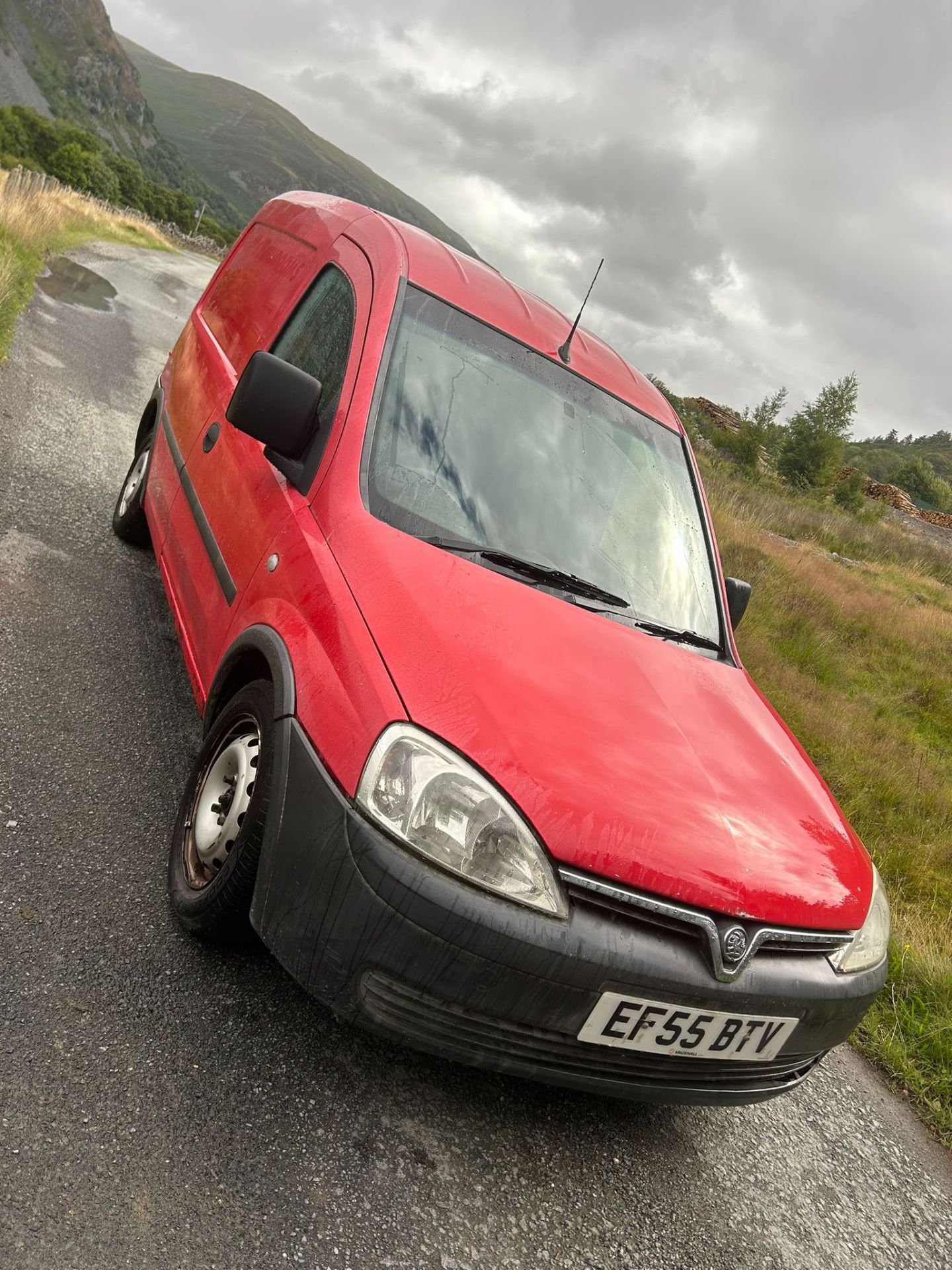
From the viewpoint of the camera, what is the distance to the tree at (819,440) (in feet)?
135

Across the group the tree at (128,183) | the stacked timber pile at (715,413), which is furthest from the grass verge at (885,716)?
the tree at (128,183)

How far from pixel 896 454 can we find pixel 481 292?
8174 cm

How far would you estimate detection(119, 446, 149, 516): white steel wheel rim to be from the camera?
4.79 meters

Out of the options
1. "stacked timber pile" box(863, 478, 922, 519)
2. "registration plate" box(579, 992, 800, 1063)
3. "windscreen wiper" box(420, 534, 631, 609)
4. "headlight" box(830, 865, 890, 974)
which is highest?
"stacked timber pile" box(863, 478, 922, 519)

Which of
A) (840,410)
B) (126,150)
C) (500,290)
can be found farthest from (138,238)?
(126,150)

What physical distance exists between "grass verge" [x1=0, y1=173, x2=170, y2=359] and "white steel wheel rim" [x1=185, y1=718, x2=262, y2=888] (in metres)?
6.45

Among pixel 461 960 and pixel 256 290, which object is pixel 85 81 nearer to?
pixel 256 290

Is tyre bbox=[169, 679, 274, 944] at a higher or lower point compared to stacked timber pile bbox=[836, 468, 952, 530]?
lower

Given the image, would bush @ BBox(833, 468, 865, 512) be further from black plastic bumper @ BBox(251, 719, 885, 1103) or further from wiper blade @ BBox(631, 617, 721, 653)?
black plastic bumper @ BBox(251, 719, 885, 1103)

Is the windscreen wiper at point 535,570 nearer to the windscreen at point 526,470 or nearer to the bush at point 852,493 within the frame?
the windscreen at point 526,470

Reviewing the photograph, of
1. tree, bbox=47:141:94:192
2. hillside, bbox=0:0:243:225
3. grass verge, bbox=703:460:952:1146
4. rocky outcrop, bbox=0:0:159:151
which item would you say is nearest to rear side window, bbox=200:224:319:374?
grass verge, bbox=703:460:952:1146

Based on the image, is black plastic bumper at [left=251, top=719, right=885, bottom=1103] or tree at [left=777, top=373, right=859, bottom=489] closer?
black plastic bumper at [left=251, top=719, right=885, bottom=1103]

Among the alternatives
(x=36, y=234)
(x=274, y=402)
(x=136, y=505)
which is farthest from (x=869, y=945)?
(x=36, y=234)

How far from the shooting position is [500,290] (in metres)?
3.58
